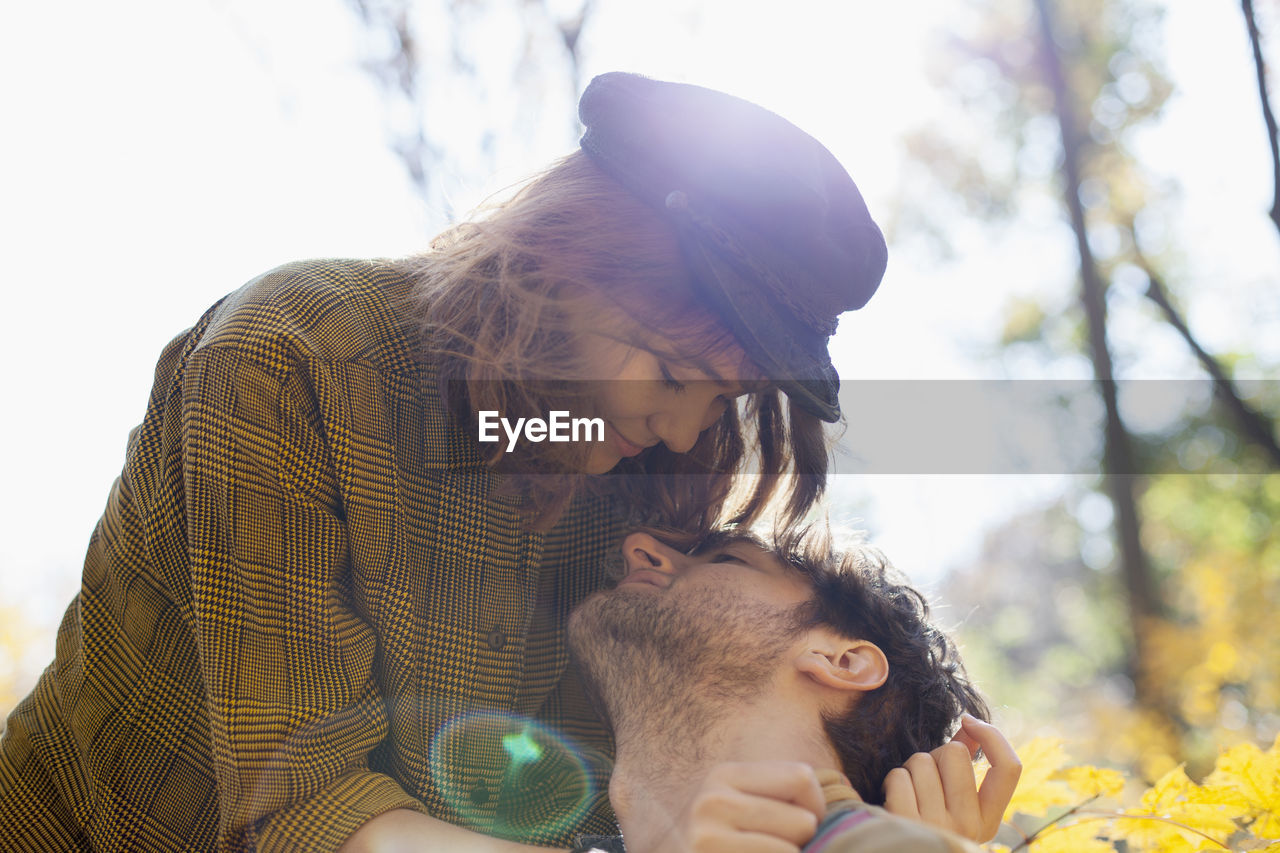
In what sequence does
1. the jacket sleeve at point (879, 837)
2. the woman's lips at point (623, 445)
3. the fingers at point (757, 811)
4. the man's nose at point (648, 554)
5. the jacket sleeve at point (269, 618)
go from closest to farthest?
1. the jacket sleeve at point (879, 837)
2. the fingers at point (757, 811)
3. the jacket sleeve at point (269, 618)
4. the woman's lips at point (623, 445)
5. the man's nose at point (648, 554)

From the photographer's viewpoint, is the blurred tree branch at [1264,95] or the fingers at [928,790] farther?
the blurred tree branch at [1264,95]

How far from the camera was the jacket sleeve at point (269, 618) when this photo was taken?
1.50m

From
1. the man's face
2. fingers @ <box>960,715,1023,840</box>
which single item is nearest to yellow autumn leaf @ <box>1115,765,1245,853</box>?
fingers @ <box>960,715,1023,840</box>

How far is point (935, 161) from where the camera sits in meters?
8.42

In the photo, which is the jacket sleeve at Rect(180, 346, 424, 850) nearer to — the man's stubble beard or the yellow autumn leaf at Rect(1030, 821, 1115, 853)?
the man's stubble beard

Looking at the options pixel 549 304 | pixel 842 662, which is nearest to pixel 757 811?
pixel 842 662

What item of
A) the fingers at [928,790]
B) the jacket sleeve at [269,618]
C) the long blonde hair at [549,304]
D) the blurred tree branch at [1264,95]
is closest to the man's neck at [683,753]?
the fingers at [928,790]

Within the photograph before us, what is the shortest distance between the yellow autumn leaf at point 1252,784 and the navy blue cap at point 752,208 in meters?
1.10

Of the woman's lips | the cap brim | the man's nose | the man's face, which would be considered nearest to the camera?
the cap brim

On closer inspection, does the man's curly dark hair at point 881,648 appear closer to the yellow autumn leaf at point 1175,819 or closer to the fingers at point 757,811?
the yellow autumn leaf at point 1175,819

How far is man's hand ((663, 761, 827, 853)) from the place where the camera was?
1197 mm

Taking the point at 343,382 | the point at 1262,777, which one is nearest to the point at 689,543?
the point at 343,382

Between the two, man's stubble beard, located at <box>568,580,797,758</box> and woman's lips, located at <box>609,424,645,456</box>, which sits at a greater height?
woman's lips, located at <box>609,424,645,456</box>

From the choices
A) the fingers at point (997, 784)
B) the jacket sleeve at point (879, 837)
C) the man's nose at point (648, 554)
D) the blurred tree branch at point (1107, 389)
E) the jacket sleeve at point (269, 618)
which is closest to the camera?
the jacket sleeve at point (879, 837)
